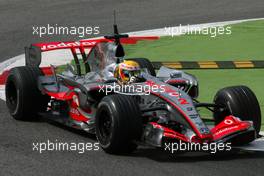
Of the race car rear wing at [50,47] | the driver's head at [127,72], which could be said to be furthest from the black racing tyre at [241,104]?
the race car rear wing at [50,47]

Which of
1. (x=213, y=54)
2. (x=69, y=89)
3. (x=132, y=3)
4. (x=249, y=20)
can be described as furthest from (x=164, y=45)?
(x=69, y=89)

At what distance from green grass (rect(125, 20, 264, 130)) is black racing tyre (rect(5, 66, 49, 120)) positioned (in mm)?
3484

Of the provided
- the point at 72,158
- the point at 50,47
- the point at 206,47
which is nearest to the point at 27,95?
the point at 50,47

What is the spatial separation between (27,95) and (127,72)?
6.26ft

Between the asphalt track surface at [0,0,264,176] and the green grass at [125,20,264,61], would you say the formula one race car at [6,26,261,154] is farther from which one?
the green grass at [125,20,264,61]

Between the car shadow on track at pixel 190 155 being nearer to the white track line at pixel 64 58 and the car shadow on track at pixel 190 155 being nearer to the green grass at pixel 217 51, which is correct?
the white track line at pixel 64 58

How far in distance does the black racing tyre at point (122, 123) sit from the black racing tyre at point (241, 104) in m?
1.39

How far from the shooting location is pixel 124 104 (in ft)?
39.3

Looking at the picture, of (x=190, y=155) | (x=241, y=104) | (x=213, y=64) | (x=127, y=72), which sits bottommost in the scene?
(x=190, y=155)

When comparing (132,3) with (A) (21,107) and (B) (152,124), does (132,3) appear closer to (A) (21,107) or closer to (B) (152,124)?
(A) (21,107)

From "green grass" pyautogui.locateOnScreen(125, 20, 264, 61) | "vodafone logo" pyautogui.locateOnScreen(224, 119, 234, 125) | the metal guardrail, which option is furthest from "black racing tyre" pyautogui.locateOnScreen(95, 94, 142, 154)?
"green grass" pyautogui.locateOnScreen(125, 20, 264, 61)

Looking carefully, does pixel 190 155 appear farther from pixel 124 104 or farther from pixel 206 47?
pixel 206 47

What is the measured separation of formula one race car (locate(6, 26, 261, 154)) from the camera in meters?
11.9

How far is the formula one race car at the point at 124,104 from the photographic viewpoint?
1192 cm
